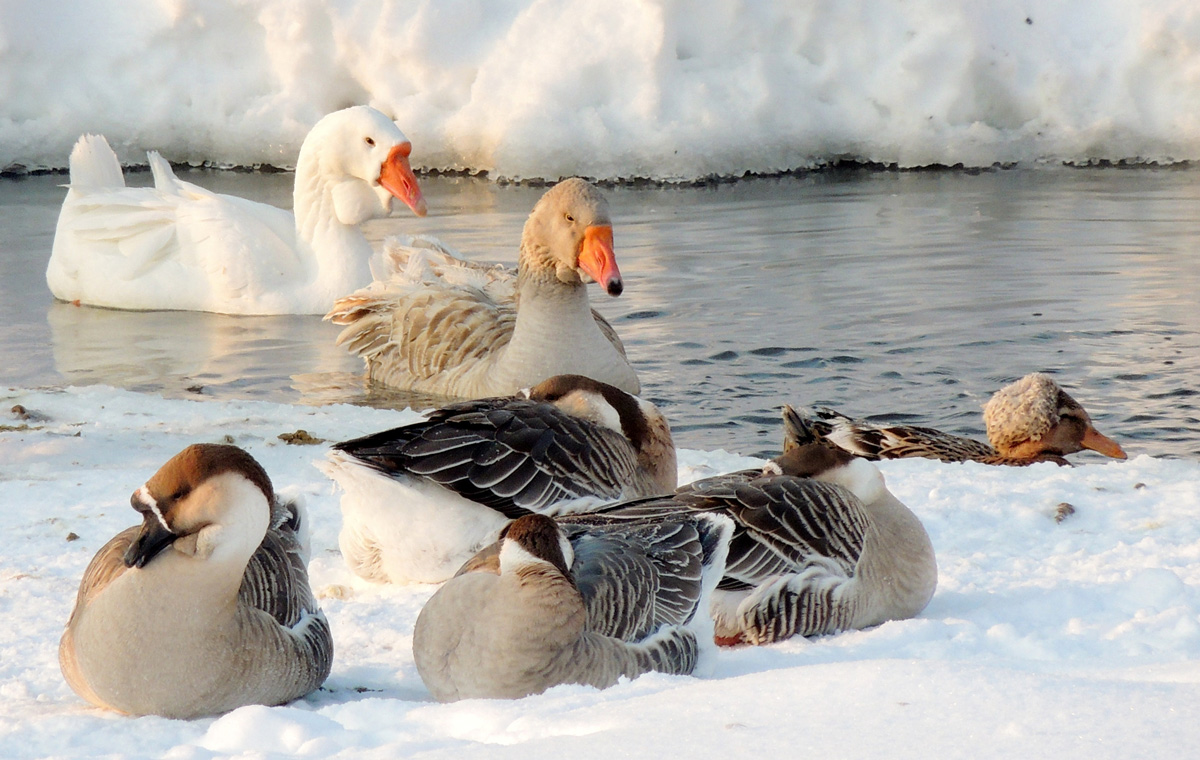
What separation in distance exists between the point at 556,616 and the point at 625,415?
195cm

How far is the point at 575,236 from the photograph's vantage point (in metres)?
7.65

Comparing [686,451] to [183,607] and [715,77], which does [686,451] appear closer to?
[183,607]

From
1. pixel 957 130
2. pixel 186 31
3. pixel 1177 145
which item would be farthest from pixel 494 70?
pixel 1177 145

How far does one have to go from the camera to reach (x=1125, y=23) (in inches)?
675

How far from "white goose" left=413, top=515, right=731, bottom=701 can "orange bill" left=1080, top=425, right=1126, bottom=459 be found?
12.6 feet

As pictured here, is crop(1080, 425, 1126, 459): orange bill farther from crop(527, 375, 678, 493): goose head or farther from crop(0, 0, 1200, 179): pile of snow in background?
crop(0, 0, 1200, 179): pile of snow in background

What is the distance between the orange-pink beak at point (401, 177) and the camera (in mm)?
10711

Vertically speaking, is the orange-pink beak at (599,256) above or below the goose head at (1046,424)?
above

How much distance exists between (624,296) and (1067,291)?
11.6 feet

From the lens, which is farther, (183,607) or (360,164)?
(360,164)

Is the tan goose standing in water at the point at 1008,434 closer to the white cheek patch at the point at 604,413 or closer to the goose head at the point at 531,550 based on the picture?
the white cheek patch at the point at 604,413

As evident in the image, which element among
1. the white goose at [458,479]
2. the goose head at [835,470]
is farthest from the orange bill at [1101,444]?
the white goose at [458,479]

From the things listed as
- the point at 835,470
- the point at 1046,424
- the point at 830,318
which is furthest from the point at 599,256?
the point at 830,318

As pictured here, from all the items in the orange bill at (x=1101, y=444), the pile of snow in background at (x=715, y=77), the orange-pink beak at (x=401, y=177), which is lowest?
the orange bill at (x=1101, y=444)
